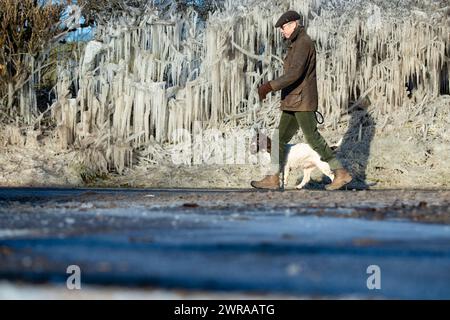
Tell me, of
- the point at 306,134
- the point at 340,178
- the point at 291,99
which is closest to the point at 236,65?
the point at 291,99

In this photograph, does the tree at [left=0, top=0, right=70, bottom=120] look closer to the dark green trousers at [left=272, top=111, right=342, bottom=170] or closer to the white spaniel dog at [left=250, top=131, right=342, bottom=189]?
the white spaniel dog at [left=250, top=131, right=342, bottom=189]

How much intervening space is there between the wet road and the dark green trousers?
3940mm

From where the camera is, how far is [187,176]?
1444 centimetres

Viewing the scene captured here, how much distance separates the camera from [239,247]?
4.70 metres

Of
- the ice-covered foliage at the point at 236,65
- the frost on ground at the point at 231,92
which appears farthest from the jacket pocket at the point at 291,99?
the ice-covered foliage at the point at 236,65

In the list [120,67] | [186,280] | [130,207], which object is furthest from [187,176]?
[186,280]

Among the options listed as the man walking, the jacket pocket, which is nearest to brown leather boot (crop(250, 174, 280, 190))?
the man walking

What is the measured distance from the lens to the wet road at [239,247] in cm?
378

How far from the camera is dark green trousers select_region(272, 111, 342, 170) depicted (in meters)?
11.8

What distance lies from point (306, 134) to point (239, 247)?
7208mm

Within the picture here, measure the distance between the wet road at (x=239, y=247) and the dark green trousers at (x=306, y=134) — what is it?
3.94m

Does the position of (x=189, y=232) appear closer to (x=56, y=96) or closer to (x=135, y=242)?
(x=135, y=242)
